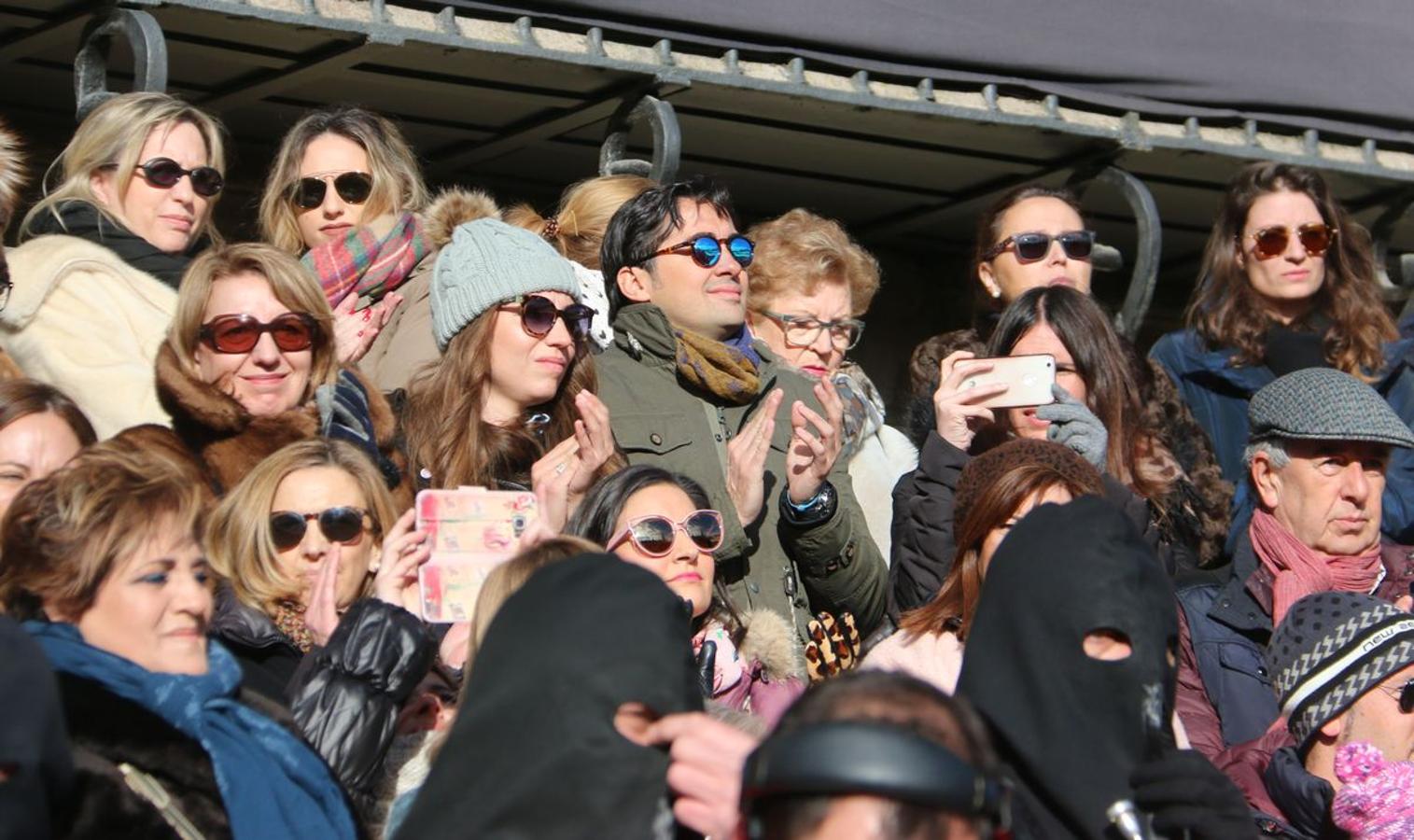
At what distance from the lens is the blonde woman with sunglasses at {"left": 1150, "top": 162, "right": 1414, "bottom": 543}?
669 cm

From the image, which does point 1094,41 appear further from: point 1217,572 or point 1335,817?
point 1335,817

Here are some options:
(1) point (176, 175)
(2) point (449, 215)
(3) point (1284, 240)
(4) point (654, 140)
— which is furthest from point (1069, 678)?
(3) point (1284, 240)

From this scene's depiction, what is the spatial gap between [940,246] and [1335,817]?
4538mm

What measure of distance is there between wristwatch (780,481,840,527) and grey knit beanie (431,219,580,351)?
0.81 meters

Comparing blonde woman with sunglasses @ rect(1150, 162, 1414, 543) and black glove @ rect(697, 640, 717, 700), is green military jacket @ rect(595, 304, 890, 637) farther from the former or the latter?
blonde woman with sunglasses @ rect(1150, 162, 1414, 543)

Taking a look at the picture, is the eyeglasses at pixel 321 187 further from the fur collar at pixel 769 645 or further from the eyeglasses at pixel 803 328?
the fur collar at pixel 769 645

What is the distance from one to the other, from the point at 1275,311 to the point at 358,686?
3.87 metres

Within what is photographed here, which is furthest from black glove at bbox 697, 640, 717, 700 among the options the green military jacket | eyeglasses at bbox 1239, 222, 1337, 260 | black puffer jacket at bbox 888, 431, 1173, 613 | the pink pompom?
eyeglasses at bbox 1239, 222, 1337, 260

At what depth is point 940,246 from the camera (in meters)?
8.67

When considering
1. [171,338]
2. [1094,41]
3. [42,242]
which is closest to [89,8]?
[42,242]

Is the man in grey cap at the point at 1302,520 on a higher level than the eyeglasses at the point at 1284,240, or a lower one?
lower

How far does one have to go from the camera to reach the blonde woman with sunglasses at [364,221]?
5895mm

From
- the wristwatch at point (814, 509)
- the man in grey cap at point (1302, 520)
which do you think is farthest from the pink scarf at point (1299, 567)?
the wristwatch at point (814, 509)

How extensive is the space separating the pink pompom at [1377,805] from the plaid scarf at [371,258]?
294 centimetres
